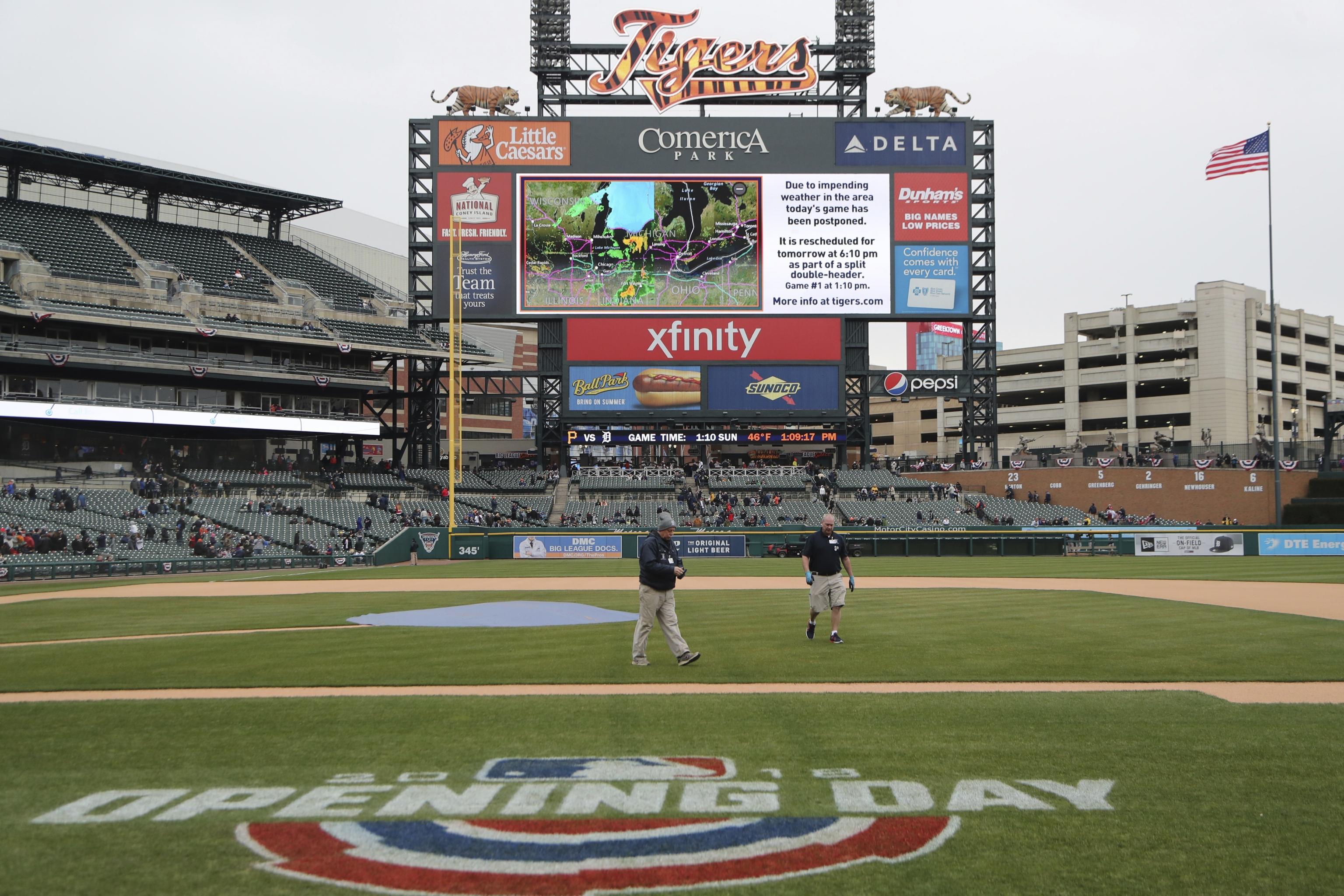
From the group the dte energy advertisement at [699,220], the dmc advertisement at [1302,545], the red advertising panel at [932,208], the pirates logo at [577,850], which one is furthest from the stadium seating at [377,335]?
the pirates logo at [577,850]

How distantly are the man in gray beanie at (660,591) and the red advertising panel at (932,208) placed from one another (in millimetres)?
47668

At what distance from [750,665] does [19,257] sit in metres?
52.0

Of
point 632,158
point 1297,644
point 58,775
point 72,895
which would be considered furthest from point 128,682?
point 632,158

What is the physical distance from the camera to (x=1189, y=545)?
1644 inches

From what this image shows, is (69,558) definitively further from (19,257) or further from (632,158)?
(632,158)

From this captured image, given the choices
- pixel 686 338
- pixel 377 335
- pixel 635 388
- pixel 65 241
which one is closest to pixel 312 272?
pixel 377 335

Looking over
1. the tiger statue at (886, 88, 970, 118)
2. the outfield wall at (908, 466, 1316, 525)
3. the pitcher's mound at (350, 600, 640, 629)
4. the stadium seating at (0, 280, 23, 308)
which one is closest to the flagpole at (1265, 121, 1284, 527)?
the outfield wall at (908, 466, 1316, 525)

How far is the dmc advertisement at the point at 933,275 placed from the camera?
5581cm

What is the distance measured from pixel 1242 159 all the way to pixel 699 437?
95.8ft

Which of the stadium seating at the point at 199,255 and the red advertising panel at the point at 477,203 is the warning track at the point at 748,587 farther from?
the stadium seating at the point at 199,255

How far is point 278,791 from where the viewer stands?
655 centimetres

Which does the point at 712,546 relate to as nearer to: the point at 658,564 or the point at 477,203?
the point at 477,203

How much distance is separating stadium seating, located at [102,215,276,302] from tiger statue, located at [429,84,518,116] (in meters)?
15.4

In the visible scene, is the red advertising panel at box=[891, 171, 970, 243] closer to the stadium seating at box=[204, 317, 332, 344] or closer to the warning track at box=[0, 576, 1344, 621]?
the warning track at box=[0, 576, 1344, 621]
